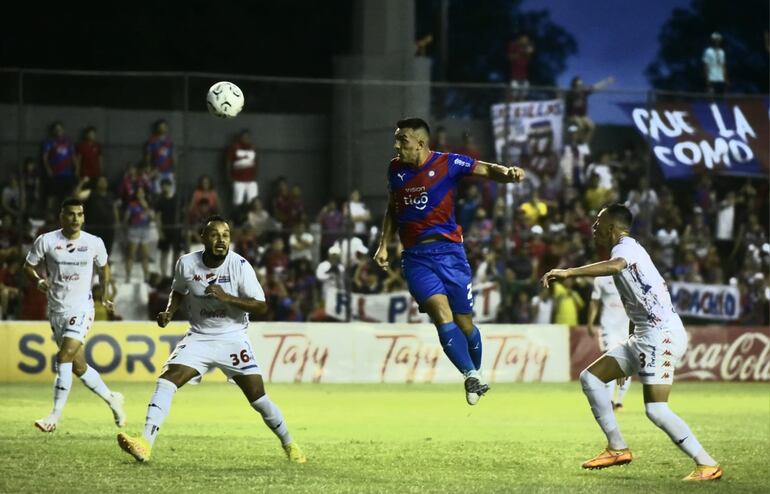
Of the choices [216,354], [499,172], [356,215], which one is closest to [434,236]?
[499,172]

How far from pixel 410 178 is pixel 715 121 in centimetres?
1427

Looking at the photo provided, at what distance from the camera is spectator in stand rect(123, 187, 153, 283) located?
23.1 metres

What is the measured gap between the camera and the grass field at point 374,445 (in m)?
11.2

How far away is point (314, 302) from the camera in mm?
24266

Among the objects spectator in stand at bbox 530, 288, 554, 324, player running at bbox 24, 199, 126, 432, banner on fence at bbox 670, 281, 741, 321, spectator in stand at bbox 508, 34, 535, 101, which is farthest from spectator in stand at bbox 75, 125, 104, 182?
spectator in stand at bbox 508, 34, 535, 101

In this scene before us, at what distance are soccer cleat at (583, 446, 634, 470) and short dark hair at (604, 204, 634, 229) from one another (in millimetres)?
1874

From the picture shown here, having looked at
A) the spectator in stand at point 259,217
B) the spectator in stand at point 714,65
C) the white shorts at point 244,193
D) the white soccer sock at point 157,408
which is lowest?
the white soccer sock at point 157,408

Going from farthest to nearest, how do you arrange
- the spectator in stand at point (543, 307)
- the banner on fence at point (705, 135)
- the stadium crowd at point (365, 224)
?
the spectator in stand at point (543, 307), the banner on fence at point (705, 135), the stadium crowd at point (365, 224)

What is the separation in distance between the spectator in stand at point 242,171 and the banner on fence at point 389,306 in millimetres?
2056

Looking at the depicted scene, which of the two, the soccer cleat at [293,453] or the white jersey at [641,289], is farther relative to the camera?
the soccer cleat at [293,453]

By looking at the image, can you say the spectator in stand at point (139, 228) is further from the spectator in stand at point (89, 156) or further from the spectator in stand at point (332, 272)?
the spectator in stand at point (332, 272)

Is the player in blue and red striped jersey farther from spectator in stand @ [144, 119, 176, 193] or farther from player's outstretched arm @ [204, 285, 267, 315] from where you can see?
A: spectator in stand @ [144, 119, 176, 193]

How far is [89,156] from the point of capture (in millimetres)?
23391

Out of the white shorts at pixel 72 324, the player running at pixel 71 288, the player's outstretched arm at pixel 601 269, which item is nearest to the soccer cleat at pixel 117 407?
the player running at pixel 71 288
